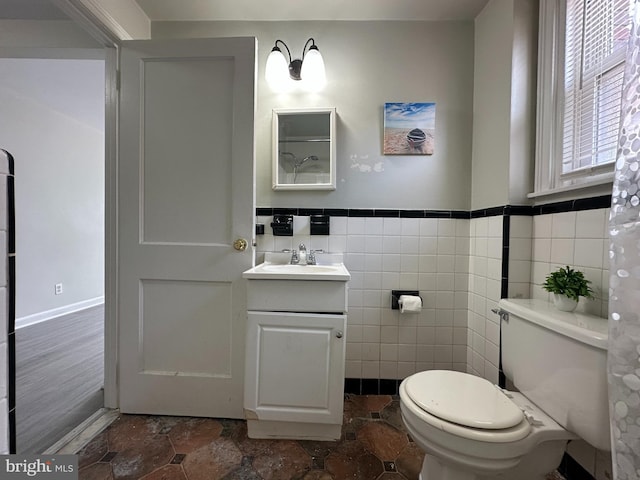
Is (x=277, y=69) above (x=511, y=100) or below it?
above

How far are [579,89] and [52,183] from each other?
Result: 4541 mm

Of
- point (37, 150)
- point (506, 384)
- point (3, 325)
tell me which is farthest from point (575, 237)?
point (37, 150)

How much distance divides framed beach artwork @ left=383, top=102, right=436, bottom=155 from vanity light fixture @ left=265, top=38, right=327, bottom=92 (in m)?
0.44

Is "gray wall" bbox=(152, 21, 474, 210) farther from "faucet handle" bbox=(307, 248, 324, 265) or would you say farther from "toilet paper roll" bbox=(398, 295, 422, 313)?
"toilet paper roll" bbox=(398, 295, 422, 313)

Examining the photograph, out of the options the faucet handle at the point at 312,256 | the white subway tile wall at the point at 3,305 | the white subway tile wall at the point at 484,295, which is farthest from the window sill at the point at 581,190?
the white subway tile wall at the point at 3,305

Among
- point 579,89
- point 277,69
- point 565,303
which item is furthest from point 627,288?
point 277,69

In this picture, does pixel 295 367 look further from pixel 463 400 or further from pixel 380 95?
pixel 380 95

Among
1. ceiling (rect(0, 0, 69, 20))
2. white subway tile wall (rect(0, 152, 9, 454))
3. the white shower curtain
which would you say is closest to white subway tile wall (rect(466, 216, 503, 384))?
the white shower curtain

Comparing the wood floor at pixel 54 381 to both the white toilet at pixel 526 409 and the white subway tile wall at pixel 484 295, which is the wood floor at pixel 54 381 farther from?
the white subway tile wall at pixel 484 295

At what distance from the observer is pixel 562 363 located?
85cm

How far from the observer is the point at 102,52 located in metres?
1.56

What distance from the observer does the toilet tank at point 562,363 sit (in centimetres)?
76

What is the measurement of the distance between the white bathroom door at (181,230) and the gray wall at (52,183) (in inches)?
55.0

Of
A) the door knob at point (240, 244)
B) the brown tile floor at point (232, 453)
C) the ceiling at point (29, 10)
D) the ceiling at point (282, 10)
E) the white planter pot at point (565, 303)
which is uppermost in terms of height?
the ceiling at point (282, 10)
